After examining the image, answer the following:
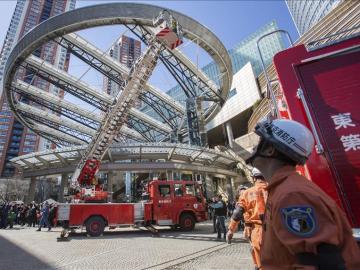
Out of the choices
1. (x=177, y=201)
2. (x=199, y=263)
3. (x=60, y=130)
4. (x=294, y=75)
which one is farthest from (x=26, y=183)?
(x=294, y=75)

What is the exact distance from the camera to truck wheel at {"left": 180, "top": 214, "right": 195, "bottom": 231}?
501 inches

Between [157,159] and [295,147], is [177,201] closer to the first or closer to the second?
[295,147]

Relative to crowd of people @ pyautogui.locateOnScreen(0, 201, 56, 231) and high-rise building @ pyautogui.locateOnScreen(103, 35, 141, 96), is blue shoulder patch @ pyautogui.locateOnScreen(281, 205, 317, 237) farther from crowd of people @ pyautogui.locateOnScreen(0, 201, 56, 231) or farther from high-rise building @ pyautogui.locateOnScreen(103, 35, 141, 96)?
high-rise building @ pyautogui.locateOnScreen(103, 35, 141, 96)

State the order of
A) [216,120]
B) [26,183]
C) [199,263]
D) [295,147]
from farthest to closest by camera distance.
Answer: [26,183] → [216,120] → [199,263] → [295,147]

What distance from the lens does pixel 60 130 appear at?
34250 mm

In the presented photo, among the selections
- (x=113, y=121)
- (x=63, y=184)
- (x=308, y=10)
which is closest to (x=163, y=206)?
(x=113, y=121)

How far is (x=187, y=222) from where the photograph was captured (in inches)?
504

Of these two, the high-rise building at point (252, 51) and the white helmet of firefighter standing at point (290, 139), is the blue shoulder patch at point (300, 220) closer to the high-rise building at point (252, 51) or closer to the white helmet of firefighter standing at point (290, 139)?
the white helmet of firefighter standing at point (290, 139)

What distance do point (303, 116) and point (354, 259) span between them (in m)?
2.22

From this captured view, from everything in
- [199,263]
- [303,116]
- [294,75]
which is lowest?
[199,263]

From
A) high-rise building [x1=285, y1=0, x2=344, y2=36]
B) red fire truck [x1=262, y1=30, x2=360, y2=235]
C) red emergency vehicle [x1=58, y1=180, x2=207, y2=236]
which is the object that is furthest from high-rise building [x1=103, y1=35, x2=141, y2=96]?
high-rise building [x1=285, y1=0, x2=344, y2=36]

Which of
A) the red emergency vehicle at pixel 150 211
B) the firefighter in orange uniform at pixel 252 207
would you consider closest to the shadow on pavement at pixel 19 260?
the red emergency vehicle at pixel 150 211

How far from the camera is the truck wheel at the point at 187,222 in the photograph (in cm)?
1272

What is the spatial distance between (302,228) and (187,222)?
1241cm
